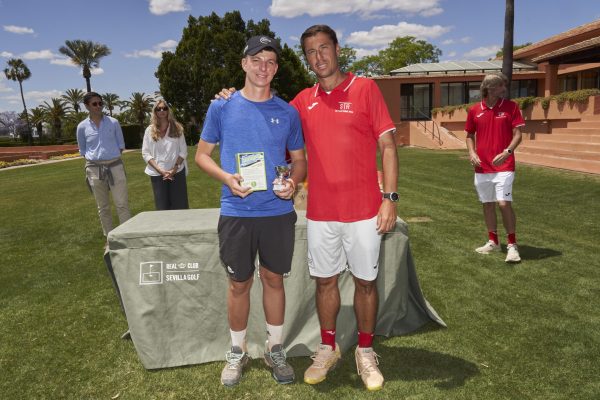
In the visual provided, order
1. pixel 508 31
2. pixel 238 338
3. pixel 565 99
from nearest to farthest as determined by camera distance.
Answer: pixel 238 338 < pixel 508 31 < pixel 565 99

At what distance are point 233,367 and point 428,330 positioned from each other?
5.64 ft

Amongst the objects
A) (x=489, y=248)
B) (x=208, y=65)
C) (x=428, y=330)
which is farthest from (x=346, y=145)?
(x=208, y=65)

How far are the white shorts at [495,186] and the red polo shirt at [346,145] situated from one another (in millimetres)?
3072

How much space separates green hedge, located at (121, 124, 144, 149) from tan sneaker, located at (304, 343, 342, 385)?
4387 centimetres

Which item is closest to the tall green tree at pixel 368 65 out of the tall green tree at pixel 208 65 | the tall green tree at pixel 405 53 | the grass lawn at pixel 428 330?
the tall green tree at pixel 405 53

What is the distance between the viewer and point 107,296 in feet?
15.5

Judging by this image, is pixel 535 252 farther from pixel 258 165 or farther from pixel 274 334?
pixel 258 165

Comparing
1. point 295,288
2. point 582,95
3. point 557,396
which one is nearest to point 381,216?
point 295,288

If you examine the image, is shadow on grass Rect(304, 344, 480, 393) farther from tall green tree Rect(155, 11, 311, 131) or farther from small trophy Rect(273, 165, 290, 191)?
tall green tree Rect(155, 11, 311, 131)

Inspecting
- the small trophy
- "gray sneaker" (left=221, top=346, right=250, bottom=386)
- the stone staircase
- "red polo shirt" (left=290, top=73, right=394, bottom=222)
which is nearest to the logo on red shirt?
"red polo shirt" (left=290, top=73, right=394, bottom=222)

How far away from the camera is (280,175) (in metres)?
2.73

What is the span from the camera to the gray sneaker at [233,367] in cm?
303

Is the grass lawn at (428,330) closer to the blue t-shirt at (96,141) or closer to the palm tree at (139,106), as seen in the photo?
the blue t-shirt at (96,141)

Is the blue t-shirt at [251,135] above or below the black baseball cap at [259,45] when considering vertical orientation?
below
